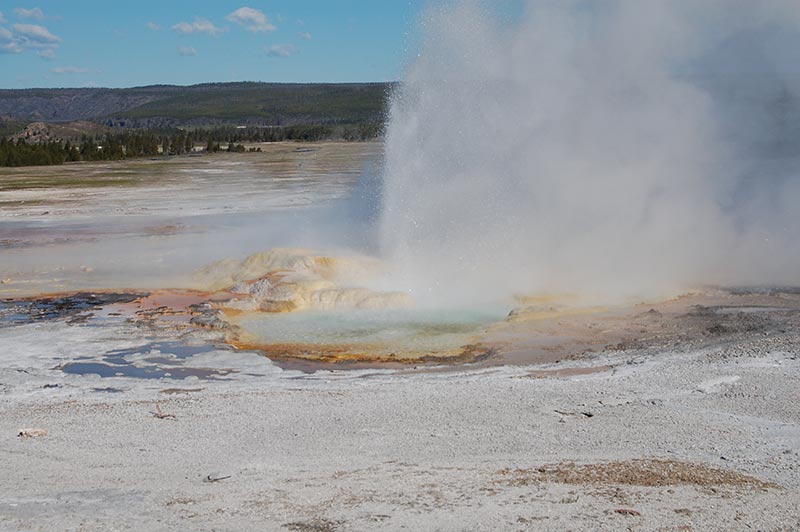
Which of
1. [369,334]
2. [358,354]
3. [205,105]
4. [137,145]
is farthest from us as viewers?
[205,105]

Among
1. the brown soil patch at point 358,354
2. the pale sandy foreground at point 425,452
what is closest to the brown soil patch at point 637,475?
the pale sandy foreground at point 425,452

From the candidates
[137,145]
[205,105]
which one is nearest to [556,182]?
[137,145]

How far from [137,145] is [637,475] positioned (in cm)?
4235

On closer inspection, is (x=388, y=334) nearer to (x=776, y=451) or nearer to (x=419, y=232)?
(x=419, y=232)

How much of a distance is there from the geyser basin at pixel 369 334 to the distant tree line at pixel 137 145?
3058 centimetres

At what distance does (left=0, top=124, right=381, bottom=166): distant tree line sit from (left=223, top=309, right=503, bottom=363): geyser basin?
100ft

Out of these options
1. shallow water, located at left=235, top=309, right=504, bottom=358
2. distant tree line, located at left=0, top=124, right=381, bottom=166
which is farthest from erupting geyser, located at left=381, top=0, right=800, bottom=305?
distant tree line, located at left=0, top=124, right=381, bottom=166

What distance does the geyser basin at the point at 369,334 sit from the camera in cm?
787

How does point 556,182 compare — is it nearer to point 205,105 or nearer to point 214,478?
point 214,478

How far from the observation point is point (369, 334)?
8.52m

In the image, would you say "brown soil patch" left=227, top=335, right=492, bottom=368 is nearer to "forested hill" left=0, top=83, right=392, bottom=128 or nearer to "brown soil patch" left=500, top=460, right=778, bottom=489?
"brown soil patch" left=500, top=460, right=778, bottom=489

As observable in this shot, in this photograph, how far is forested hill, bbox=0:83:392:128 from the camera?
8288 cm

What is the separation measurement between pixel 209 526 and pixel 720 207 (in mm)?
10185

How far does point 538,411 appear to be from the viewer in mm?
5922
